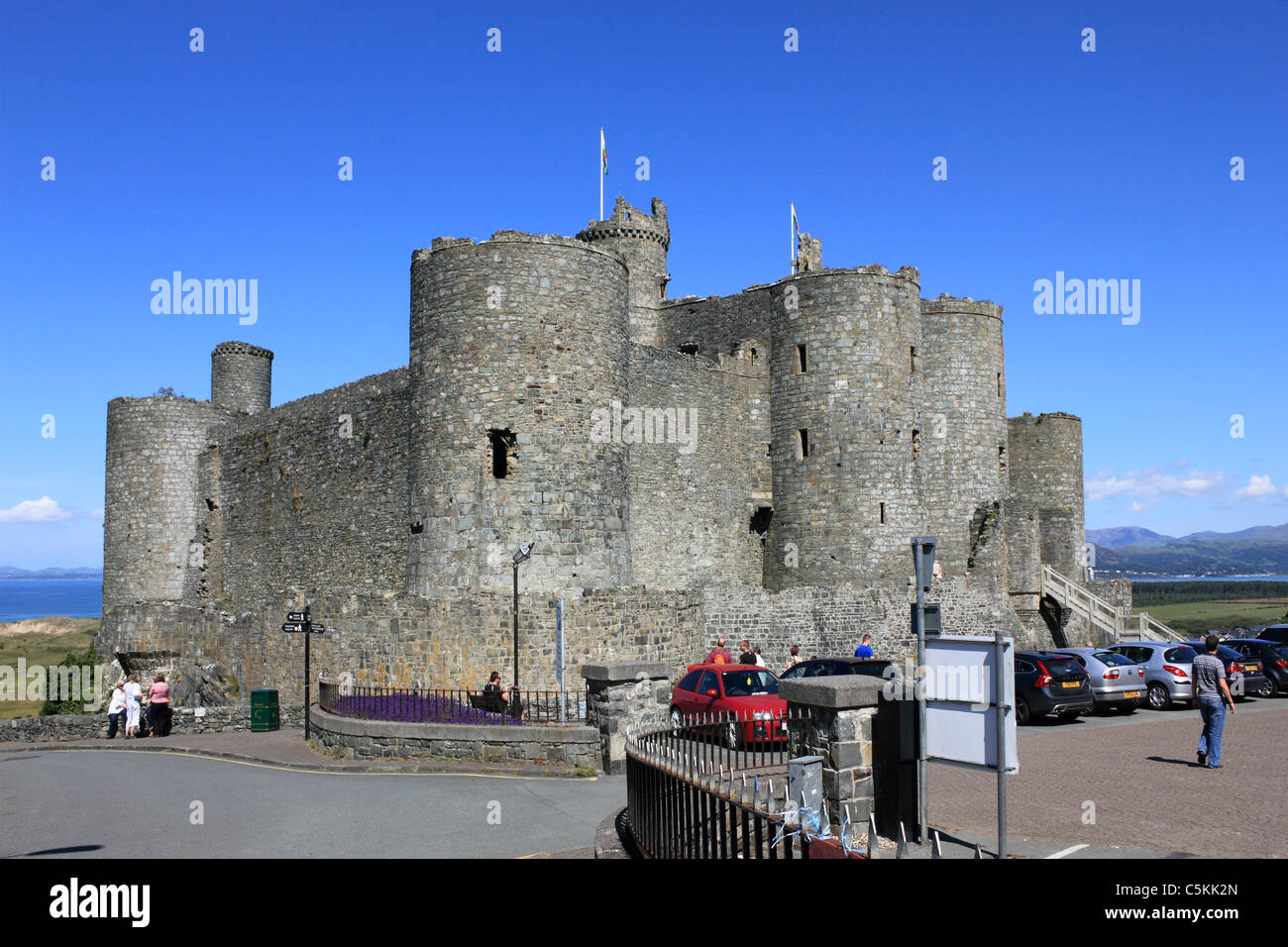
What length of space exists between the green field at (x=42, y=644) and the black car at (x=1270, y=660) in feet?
128

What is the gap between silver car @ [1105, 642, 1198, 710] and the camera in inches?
815

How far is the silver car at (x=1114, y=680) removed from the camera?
20000 millimetres

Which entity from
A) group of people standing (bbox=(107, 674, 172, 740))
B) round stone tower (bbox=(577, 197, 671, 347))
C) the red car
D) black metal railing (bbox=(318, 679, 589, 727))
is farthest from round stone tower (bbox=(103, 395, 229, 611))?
the red car

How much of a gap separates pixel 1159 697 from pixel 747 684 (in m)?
9.98

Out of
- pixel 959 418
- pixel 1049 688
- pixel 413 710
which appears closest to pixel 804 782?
pixel 413 710

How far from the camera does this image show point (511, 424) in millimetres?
21641

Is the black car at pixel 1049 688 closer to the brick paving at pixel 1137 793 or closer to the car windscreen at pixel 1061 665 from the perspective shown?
the car windscreen at pixel 1061 665

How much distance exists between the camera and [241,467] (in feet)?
118

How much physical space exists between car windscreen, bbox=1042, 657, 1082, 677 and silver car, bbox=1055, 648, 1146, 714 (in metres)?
0.20

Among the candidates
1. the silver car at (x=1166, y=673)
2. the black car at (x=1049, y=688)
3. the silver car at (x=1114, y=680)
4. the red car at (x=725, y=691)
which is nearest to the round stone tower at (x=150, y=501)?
the red car at (x=725, y=691)

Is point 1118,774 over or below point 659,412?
below
